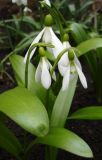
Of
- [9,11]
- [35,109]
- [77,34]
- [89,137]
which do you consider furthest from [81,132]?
[9,11]

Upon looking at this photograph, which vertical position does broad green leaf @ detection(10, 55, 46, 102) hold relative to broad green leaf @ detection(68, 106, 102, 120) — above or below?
above

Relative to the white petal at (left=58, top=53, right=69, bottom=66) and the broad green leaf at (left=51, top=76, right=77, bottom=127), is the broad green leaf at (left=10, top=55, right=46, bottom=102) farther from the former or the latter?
the white petal at (left=58, top=53, right=69, bottom=66)

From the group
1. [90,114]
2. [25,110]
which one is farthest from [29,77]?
[25,110]

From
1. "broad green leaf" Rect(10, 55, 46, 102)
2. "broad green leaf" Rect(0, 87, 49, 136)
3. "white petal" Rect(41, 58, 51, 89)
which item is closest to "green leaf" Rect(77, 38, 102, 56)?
"broad green leaf" Rect(10, 55, 46, 102)

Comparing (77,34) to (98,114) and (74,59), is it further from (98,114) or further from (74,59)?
(74,59)

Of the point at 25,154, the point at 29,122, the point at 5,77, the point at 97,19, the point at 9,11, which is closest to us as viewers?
the point at 29,122
